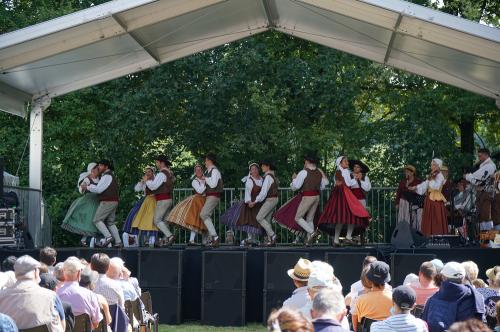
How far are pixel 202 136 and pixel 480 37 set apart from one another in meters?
7.14

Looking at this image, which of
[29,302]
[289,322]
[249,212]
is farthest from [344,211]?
[289,322]

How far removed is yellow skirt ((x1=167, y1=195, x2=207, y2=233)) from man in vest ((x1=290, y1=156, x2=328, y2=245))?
1507 millimetres

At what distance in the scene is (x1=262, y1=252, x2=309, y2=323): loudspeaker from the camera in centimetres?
1152

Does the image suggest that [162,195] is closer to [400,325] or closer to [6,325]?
[400,325]

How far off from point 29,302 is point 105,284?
62.2 inches

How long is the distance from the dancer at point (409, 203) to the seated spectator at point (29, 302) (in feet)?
29.1

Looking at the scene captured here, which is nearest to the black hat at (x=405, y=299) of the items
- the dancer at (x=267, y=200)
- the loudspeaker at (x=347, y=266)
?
the loudspeaker at (x=347, y=266)

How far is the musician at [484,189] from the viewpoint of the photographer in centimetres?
1310

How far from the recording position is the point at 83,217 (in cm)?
1451

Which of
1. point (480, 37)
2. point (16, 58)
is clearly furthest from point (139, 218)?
point (480, 37)

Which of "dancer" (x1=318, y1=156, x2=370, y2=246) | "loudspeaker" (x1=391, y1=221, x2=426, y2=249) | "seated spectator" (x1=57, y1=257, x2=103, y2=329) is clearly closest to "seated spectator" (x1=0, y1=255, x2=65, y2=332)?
"seated spectator" (x1=57, y1=257, x2=103, y2=329)

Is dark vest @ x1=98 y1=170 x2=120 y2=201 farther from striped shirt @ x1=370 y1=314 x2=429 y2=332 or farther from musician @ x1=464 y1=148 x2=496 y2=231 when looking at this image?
striped shirt @ x1=370 y1=314 x2=429 y2=332

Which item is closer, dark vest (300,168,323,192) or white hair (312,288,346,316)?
white hair (312,288,346,316)

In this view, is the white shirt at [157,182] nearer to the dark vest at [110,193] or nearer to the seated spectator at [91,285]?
the dark vest at [110,193]
